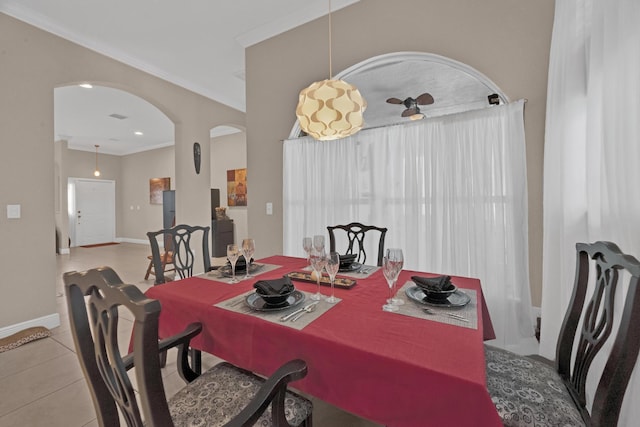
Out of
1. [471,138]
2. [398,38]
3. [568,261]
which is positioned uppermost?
[398,38]

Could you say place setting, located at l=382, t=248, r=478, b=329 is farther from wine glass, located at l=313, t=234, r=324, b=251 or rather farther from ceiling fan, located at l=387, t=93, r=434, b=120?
ceiling fan, located at l=387, t=93, r=434, b=120

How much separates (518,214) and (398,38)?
177 centimetres

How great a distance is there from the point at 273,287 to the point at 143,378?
65 cm

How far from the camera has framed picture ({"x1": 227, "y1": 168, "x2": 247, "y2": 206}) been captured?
6.36m

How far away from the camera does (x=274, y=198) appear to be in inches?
126


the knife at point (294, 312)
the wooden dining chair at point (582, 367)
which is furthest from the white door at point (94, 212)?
the wooden dining chair at point (582, 367)

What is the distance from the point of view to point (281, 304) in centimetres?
118

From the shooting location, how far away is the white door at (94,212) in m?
7.84

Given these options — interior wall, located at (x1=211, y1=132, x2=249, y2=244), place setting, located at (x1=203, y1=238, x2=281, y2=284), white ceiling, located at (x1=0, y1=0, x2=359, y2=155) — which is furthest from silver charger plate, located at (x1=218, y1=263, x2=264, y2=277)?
interior wall, located at (x1=211, y1=132, x2=249, y2=244)

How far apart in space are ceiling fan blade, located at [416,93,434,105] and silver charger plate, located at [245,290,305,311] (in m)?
2.70

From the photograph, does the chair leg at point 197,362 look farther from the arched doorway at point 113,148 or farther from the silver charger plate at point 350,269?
the arched doorway at point 113,148

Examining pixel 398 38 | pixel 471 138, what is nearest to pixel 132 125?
pixel 398 38

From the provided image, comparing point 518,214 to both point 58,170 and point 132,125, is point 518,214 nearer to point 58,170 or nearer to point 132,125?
point 132,125

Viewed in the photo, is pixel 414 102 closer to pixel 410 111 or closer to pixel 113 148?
pixel 410 111
